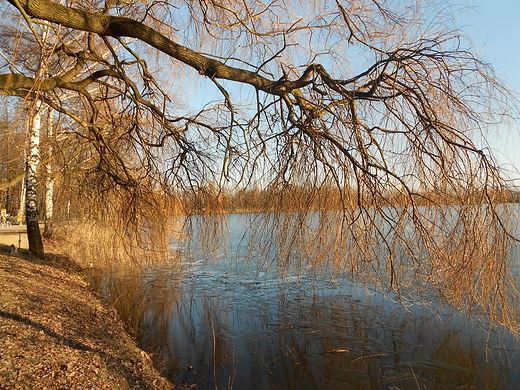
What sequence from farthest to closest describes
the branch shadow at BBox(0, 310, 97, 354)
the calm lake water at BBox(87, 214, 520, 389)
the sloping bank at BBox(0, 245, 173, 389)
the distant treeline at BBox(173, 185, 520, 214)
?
the calm lake water at BBox(87, 214, 520, 389) → the branch shadow at BBox(0, 310, 97, 354) → the sloping bank at BBox(0, 245, 173, 389) → the distant treeline at BBox(173, 185, 520, 214)

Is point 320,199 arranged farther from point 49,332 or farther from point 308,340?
point 308,340

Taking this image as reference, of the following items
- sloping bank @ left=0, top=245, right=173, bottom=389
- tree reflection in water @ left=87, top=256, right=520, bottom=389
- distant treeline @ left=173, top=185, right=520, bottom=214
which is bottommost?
tree reflection in water @ left=87, top=256, right=520, bottom=389

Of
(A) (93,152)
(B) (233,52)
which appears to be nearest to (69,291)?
(A) (93,152)

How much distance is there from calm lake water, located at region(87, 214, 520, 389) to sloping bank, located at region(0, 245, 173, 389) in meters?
0.71

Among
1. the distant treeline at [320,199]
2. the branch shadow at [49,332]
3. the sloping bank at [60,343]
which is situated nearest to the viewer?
the distant treeline at [320,199]

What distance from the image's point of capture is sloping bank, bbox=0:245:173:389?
365 centimetres

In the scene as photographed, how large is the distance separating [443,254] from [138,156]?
3679mm

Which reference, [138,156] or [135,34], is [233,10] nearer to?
[135,34]

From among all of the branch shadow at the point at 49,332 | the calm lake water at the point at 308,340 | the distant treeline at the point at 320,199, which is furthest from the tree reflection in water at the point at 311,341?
the branch shadow at the point at 49,332

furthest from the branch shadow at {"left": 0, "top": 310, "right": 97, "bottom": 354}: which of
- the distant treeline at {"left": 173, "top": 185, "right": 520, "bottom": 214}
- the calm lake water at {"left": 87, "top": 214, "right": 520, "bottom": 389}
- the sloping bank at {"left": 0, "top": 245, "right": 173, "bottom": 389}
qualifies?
the distant treeline at {"left": 173, "top": 185, "right": 520, "bottom": 214}

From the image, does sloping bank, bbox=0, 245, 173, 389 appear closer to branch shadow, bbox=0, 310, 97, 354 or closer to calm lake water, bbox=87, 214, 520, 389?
branch shadow, bbox=0, 310, 97, 354

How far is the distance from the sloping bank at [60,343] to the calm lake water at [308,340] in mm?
713

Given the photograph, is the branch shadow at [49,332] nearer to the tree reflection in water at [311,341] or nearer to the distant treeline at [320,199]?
the tree reflection in water at [311,341]

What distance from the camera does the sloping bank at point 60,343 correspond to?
3648mm
